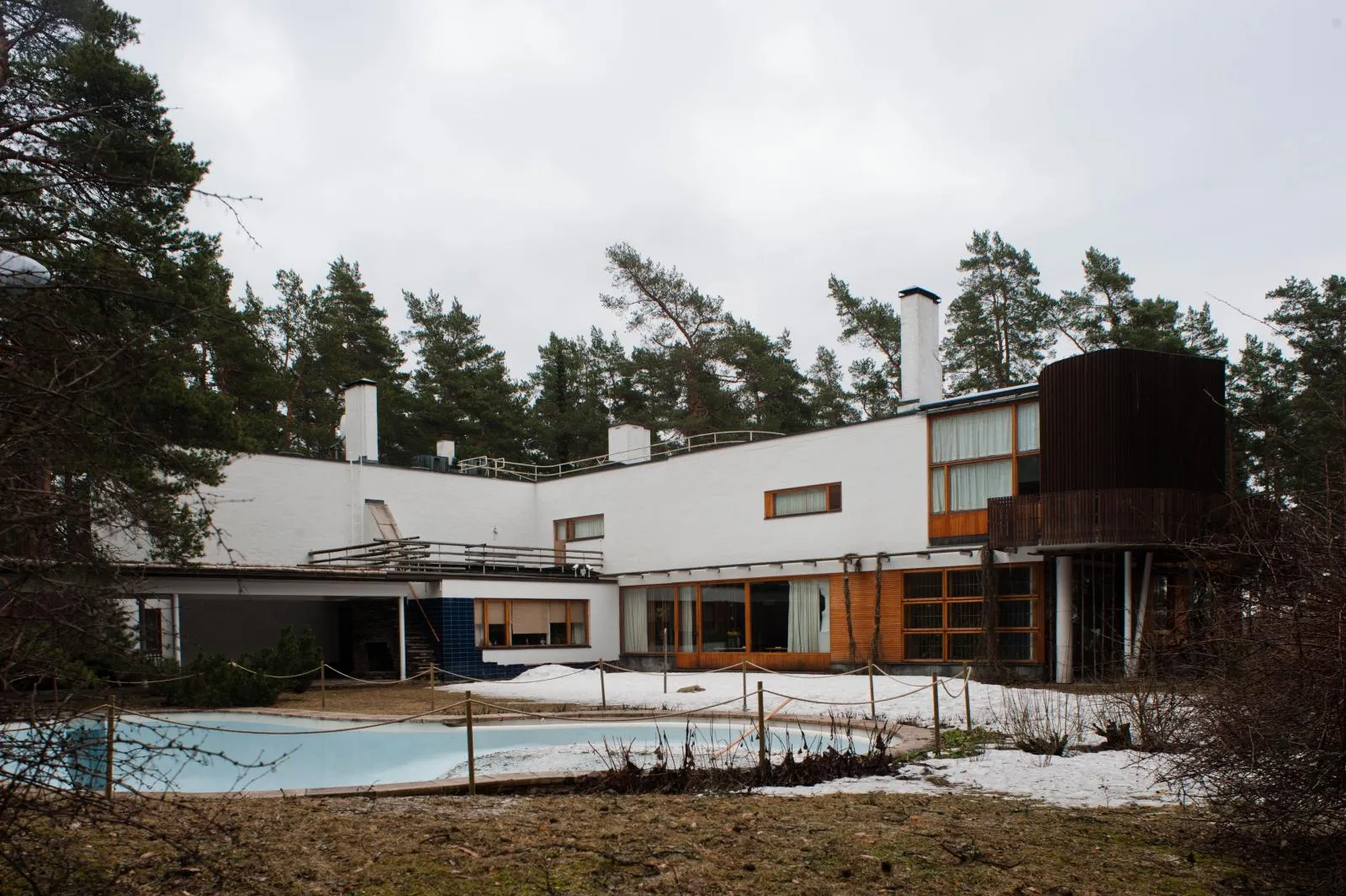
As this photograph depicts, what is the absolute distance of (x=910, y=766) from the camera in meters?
9.09

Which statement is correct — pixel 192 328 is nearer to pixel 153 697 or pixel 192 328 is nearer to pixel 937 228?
pixel 153 697

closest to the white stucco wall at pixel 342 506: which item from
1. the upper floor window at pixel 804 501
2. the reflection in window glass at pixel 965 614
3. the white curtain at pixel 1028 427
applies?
the upper floor window at pixel 804 501

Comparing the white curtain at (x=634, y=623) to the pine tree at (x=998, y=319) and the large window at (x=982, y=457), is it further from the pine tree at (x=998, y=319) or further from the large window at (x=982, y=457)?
the pine tree at (x=998, y=319)

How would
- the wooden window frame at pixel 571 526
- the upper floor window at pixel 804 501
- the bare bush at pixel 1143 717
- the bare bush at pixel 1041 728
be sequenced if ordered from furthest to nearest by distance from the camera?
the wooden window frame at pixel 571 526 < the upper floor window at pixel 804 501 < the bare bush at pixel 1041 728 < the bare bush at pixel 1143 717

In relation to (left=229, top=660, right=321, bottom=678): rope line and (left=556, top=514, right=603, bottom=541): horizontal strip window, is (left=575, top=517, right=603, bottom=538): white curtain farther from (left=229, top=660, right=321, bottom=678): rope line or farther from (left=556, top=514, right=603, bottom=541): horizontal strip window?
(left=229, top=660, right=321, bottom=678): rope line

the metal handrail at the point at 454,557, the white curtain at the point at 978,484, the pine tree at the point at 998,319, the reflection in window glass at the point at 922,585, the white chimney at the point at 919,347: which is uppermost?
the pine tree at the point at 998,319

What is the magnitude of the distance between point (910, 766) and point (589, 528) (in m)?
21.0

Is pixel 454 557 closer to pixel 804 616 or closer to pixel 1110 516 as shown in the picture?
pixel 804 616

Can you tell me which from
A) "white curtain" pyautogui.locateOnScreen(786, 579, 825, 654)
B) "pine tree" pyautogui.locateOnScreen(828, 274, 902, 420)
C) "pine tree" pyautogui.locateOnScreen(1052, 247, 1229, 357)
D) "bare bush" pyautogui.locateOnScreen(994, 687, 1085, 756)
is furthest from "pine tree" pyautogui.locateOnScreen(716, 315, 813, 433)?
"bare bush" pyautogui.locateOnScreen(994, 687, 1085, 756)

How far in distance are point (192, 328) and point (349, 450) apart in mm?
24624

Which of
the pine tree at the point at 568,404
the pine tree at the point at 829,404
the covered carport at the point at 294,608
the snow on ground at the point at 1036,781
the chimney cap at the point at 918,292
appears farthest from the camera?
the pine tree at the point at 568,404

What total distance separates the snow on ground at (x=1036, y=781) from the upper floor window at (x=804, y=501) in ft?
46.5

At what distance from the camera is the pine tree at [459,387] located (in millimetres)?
43312

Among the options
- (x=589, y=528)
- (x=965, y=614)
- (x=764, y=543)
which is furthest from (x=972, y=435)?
(x=589, y=528)
